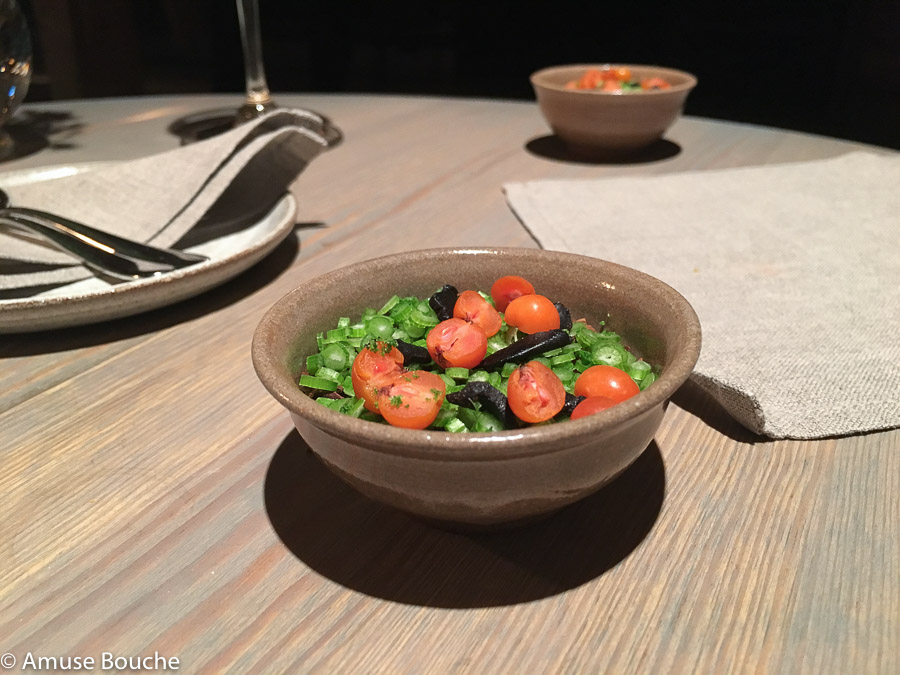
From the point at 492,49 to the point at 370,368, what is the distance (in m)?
3.71

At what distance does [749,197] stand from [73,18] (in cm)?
262

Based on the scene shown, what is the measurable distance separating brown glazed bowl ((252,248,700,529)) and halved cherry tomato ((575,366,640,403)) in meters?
0.03

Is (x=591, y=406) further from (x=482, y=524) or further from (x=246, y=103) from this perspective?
(x=246, y=103)

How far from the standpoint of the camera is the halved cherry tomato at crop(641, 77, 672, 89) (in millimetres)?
1418

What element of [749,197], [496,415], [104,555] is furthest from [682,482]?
[749,197]

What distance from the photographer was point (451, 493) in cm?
45

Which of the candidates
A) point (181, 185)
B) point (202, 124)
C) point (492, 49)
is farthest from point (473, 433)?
point (492, 49)

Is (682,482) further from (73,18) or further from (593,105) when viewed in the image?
(73,18)

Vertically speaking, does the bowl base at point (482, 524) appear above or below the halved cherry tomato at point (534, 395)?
below

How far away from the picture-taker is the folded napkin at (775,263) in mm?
652

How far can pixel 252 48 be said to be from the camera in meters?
1.37

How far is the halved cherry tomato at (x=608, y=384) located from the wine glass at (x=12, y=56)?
3.17 feet

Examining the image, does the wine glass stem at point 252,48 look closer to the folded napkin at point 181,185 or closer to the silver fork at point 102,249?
the folded napkin at point 181,185

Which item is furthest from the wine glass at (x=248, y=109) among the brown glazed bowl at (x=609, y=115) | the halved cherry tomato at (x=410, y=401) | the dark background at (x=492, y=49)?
the dark background at (x=492, y=49)
